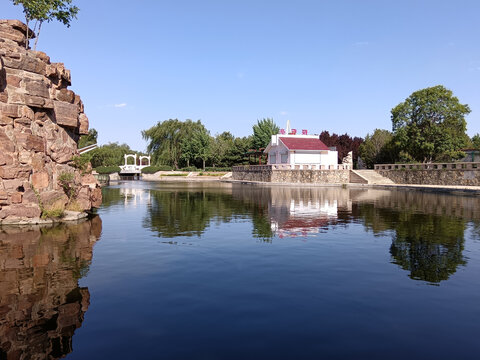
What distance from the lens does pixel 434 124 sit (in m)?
58.7

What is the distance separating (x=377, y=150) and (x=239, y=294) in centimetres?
7731

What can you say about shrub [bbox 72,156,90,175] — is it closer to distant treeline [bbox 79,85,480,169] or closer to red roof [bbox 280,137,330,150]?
distant treeline [bbox 79,85,480,169]

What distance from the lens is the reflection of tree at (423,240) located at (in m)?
10.8

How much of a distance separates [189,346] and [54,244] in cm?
961

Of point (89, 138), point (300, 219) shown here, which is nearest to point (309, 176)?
point (300, 219)

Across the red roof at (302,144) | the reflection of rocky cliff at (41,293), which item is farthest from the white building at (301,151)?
the reflection of rocky cliff at (41,293)

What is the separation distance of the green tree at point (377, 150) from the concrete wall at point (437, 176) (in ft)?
51.0

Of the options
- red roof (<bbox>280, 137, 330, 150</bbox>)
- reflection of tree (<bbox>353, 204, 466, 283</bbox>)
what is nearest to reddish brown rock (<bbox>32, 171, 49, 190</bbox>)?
reflection of tree (<bbox>353, 204, 466, 283</bbox>)

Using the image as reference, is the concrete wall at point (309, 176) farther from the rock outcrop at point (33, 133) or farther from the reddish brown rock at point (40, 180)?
the reddish brown rock at point (40, 180)

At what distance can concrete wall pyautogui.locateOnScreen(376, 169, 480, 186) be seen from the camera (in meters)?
47.8

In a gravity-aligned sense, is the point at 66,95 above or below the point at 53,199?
above

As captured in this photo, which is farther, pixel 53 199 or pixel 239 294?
pixel 53 199

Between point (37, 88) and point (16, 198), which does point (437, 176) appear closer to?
point (37, 88)

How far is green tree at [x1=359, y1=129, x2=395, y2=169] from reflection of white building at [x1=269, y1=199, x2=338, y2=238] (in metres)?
54.2
